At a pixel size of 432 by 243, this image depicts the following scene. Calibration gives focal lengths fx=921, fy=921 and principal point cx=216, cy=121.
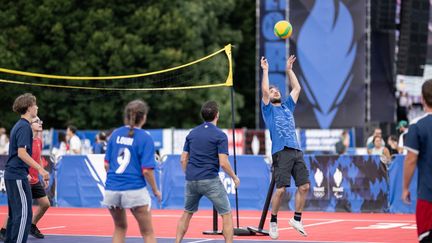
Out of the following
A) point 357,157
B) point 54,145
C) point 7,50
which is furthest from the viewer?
point 7,50

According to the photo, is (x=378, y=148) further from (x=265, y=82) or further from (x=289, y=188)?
(x=265, y=82)

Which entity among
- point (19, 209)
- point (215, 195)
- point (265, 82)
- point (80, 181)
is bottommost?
point (80, 181)

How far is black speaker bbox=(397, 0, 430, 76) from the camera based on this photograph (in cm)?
3597

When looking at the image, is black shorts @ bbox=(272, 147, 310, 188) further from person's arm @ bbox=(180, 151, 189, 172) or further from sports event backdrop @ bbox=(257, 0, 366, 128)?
sports event backdrop @ bbox=(257, 0, 366, 128)

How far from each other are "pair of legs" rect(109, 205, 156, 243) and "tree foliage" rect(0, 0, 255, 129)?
1327 inches

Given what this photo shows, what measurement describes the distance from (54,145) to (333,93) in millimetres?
10948

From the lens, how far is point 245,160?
845 inches

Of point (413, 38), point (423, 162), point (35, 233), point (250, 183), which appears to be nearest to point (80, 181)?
point (250, 183)

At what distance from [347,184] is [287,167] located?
7.71m

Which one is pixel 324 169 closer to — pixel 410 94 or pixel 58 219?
pixel 58 219

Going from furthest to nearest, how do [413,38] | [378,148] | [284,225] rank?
1. [413,38]
2. [378,148]
3. [284,225]

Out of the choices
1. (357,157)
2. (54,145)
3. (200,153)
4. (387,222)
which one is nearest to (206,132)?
(200,153)

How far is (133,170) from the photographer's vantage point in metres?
9.43

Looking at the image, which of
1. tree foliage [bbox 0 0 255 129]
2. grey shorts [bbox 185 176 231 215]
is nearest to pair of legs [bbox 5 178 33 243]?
grey shorts [bbox 185 176 231 215]
